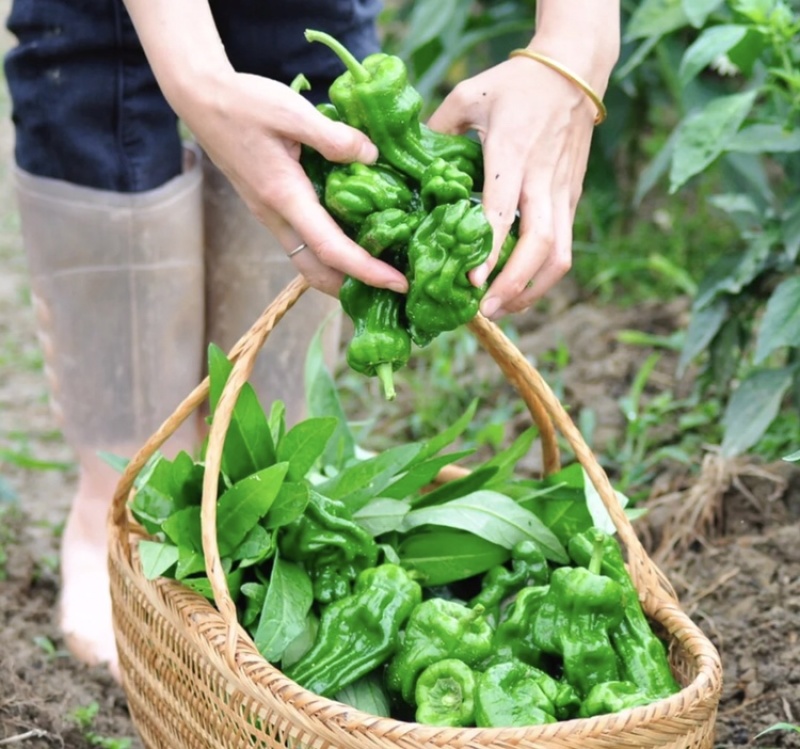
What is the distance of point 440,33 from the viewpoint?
3201 mm

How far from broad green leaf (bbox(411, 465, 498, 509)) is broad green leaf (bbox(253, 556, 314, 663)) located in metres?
0.24

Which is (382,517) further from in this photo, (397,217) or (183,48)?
(183,48)

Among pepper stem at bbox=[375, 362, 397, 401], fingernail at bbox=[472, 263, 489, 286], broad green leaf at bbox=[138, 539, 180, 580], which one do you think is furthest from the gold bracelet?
broad green leaf at bbox=[138, 539, 180, 580]

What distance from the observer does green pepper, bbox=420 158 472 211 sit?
1337 millimetres

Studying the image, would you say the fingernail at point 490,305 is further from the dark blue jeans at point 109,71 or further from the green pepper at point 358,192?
the dark blue jeans at point 109,71

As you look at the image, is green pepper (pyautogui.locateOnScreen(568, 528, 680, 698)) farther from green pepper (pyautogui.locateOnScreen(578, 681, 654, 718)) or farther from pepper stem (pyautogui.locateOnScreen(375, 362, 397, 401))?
pepper stem (pyautogui.locateOnScreen(375, 362, 397, 401))

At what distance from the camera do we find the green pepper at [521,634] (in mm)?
1446

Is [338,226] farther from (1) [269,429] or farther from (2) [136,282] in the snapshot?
(2) [136,282]

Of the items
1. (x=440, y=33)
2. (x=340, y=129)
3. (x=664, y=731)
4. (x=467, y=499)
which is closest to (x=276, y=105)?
(x=340, y=129)

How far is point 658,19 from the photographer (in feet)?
7.71

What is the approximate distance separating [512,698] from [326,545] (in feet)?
1.04

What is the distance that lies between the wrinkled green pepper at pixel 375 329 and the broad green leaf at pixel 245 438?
23 centimetres

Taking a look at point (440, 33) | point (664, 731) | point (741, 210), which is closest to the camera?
point (664, 731)

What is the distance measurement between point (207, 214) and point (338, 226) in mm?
783
